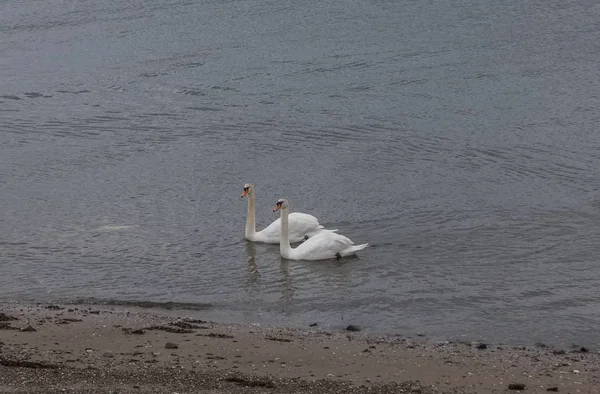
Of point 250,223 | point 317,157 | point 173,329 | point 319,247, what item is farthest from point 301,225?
point 173,329

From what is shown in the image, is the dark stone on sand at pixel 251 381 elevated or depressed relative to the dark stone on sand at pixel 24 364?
depressed

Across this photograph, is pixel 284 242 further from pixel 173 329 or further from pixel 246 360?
pixel 246 360

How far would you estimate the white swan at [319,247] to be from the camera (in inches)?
582

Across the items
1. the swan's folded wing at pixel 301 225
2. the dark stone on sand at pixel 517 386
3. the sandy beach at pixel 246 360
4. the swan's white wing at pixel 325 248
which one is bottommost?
the dark stone on sand at pixel 517 386

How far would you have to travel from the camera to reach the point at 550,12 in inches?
1135

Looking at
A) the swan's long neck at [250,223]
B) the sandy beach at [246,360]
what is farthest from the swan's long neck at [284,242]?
the sandy beach at [246,360]

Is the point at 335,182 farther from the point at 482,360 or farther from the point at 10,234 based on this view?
the point at 482,360

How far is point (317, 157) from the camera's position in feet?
64.0

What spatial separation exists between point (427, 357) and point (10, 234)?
24.4ft

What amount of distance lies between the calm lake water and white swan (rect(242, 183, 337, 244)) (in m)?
0.24

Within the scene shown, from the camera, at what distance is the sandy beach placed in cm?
945

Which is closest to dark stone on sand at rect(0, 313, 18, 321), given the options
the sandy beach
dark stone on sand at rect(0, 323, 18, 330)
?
the sandy beach

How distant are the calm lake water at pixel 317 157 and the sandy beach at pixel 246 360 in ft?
2.90

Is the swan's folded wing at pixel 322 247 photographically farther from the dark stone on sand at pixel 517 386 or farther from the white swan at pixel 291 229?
the dark stone on sand at pixel 517 386
